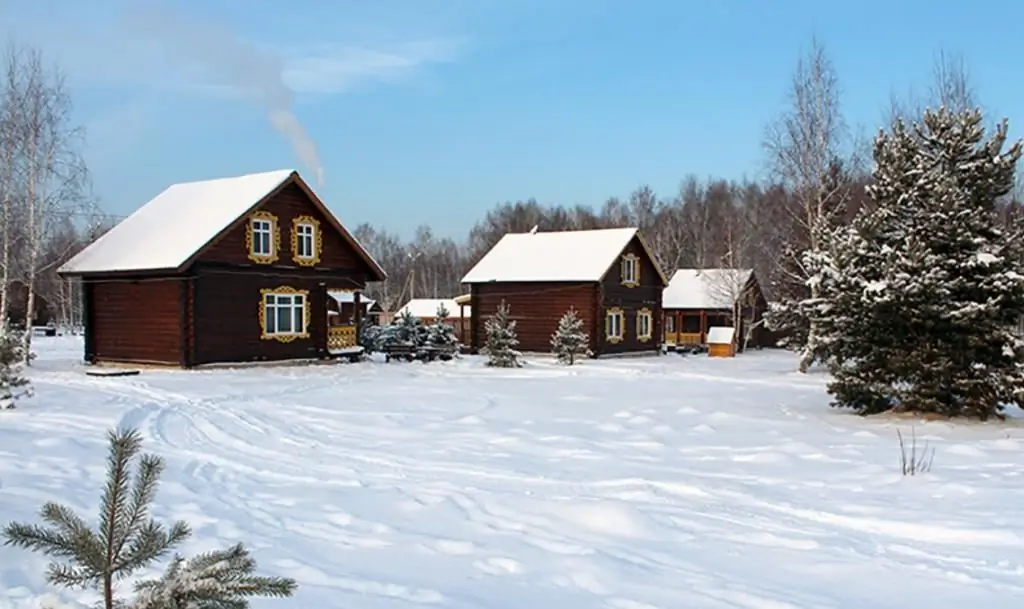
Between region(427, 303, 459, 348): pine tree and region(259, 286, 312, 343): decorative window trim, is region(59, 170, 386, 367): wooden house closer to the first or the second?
region(259, 286, 312, 343): decorative window trim

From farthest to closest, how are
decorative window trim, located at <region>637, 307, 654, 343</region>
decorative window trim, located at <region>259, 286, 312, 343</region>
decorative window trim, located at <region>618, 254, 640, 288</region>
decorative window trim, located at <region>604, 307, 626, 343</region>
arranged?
decorative window trim, located at <region>637, 307, 654, 343</region> < decorative window trim, located at <region>618, 254, 640, 288</region> < decorative window trim, located at <region>604, 307, 626, 343</region> < decorative window trim, located at <region>259, 286, 312, 343</region>

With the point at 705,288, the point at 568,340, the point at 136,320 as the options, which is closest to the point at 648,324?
the point at 568,340

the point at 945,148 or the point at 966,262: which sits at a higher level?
the point at 945,148

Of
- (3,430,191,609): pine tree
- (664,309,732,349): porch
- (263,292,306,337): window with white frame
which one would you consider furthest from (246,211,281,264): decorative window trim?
(664,309,732,349): porch

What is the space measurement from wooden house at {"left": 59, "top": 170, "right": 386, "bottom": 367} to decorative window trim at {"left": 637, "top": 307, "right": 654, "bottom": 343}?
14535mm

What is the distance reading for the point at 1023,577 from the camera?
17.8 feet

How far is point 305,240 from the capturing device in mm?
25469

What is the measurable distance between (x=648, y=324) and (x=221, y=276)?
20.6 meters

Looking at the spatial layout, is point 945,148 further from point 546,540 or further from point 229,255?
point 229,255

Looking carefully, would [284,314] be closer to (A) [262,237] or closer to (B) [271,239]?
(B) [271,239]

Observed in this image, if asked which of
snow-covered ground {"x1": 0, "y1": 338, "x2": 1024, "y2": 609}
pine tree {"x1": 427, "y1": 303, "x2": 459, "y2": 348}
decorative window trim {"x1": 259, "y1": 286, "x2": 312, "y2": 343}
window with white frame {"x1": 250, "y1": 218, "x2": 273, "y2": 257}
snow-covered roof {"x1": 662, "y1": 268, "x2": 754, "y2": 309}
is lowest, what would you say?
snow-covered ground {"x1": 0, "y1": 338, "x2": 1024, "y2": 609}

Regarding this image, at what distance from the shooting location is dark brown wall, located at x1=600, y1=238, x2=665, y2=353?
3356 centimetres

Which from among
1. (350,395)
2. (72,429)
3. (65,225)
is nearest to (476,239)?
(65,225)

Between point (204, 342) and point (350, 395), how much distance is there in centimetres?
802
